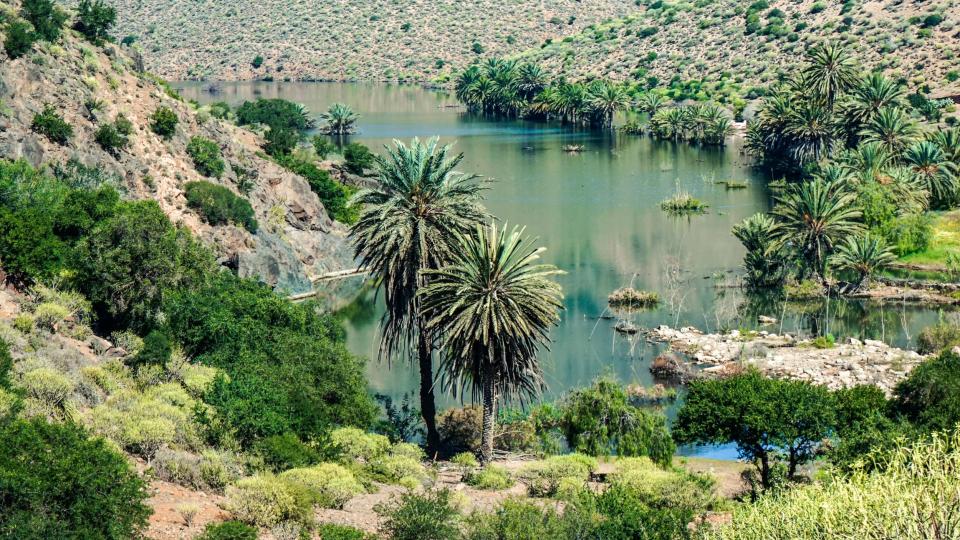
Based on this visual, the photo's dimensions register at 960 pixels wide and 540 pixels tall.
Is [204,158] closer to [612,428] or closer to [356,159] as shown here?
[356,159]

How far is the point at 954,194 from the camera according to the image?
8900 centimetres

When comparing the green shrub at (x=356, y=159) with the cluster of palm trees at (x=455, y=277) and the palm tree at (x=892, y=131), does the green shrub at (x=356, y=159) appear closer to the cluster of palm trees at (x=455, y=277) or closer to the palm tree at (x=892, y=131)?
the palm tree at (x=892, y=131)

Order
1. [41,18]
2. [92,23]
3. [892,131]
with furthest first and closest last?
[892,131] → [92,23] → [41,18]

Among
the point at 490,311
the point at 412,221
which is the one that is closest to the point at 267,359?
the point at 412,221

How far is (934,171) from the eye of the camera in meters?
90.6

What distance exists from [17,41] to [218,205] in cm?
1434

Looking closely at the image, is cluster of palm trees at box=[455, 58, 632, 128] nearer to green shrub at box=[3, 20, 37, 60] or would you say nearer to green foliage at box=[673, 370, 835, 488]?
green shrub at box=[3, 20, 37, 60]

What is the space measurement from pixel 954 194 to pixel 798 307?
24.9 meters

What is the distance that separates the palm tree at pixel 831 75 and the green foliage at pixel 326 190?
4970 centimetres

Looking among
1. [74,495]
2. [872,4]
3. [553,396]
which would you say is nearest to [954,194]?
[553,396]

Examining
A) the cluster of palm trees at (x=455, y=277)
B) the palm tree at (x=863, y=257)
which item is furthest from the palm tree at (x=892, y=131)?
the cluster of palm trees at (x=455, y=277)

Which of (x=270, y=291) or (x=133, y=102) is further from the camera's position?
(x=133, y=102)

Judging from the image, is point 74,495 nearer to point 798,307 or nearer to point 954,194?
point 798,307

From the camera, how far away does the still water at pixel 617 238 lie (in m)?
63.7
